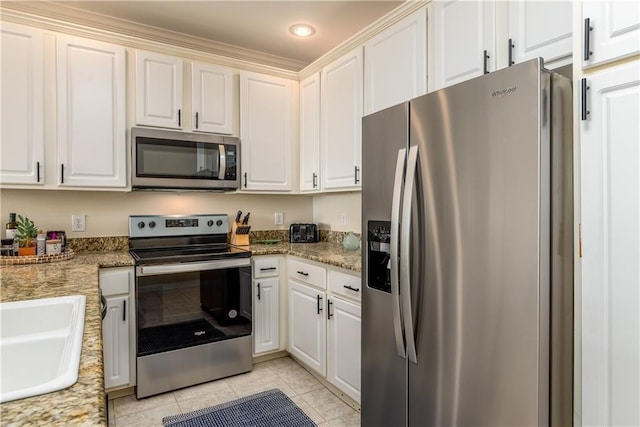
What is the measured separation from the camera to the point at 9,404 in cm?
62

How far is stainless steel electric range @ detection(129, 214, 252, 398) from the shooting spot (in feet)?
7.79

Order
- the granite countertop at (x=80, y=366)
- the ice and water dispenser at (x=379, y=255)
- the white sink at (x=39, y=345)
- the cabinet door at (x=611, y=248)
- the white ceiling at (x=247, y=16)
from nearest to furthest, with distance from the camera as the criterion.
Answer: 1. the granite countertop at (x=80, y=366)
2. the white sink at (x=39, y=345)
3. the cabinet door at (x=611, y=248)
4. the ice and water dispenser at (x=379, y=255)
5. the white ceiling at (x=247, y=16)

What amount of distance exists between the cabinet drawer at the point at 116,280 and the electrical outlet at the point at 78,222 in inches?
25.1

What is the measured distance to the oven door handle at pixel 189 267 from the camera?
233cm

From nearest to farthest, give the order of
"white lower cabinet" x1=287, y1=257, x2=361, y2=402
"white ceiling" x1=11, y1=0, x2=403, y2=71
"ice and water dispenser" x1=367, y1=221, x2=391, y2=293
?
"ice and water dispenser" x1=367, y1=221, x2=391, y2=293 < "white lower cabinet" x1=287, y1=257, x2=361, y2=402 < "white ceiling" x1=11, y1=0, x2=403, y2=71

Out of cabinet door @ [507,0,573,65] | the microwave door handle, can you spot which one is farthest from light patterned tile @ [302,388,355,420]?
cabinet door @ [507,0,573,65]

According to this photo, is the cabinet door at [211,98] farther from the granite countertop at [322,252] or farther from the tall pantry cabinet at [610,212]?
the tall pantry cabinet at [610,212]

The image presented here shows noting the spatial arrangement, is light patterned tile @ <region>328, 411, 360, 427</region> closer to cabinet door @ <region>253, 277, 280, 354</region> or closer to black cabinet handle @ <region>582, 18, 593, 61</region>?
cabinet door @ <region>253, 277, 280, 354</region>

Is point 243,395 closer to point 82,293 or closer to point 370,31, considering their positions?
point 82,293

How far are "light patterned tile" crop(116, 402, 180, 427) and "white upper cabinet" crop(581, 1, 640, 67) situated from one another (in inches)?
99.3

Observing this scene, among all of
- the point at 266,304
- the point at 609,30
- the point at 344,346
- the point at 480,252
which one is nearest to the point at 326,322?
the point at 344,346

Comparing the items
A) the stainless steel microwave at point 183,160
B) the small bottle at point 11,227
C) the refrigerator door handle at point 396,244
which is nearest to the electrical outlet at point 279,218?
the stainless steel microwave at point 183,160

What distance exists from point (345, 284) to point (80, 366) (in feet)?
5.07

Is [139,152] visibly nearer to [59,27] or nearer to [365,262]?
[59,27]
